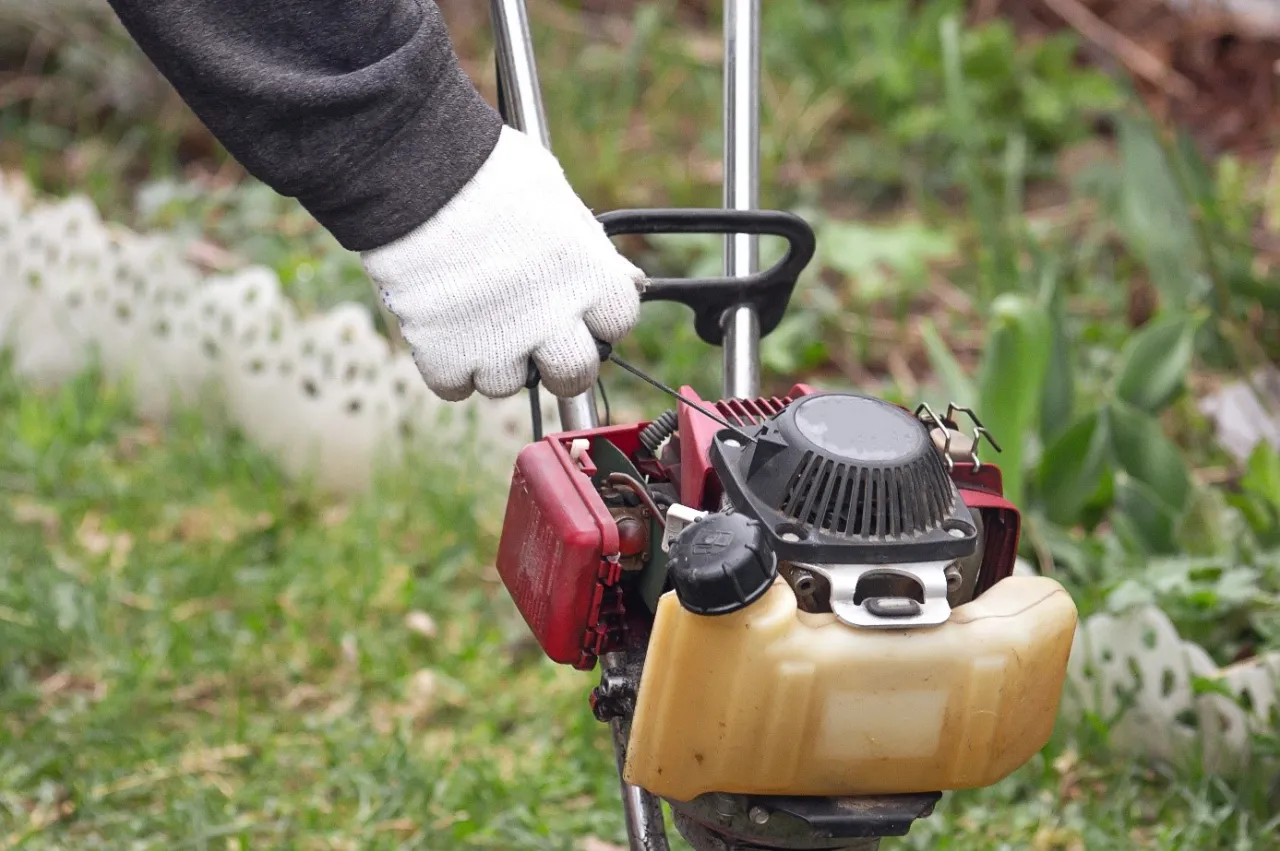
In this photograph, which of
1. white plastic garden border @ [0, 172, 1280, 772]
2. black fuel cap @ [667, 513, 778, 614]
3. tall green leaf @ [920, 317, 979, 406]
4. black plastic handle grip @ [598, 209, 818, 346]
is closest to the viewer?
black fuel cap @ [667, 513, 778, 614]

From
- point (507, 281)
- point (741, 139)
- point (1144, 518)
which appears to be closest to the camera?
point (507, 281)

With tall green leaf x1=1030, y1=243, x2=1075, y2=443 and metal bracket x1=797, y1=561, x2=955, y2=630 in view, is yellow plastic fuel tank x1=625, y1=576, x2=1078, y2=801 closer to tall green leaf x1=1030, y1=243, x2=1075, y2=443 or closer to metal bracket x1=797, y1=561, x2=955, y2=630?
metal bracket x1=797, y1=561, x2=955, y2=630

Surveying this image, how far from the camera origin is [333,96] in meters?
1.37

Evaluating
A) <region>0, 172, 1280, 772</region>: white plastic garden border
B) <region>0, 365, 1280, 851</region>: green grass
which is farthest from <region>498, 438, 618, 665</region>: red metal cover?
<region>0, 172, 1280, 772</region>: white plastic garden border

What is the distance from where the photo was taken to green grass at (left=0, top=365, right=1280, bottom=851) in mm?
2111

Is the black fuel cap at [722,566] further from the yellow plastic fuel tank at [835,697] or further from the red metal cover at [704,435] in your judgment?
the red metal cover at [704,435]

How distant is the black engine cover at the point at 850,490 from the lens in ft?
3.88

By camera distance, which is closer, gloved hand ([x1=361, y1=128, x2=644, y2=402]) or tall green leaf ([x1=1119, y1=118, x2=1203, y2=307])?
gloved hand ([x1=361, y1=128, x2=644, y2=402])

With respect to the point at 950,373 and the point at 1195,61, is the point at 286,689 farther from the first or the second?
the point at 1195,61

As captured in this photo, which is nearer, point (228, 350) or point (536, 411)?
point (536, 411)

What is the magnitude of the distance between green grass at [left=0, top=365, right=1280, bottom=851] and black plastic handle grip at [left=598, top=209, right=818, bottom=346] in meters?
0.81

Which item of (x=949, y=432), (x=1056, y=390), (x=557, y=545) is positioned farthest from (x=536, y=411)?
(x=1056, y=390)

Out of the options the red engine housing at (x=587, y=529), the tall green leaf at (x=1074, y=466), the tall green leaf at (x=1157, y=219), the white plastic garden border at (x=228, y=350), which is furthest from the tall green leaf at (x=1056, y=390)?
the red engine housing at (x=587, y=529)

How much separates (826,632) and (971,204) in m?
2.65
